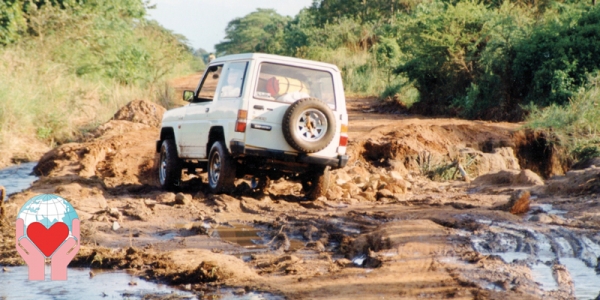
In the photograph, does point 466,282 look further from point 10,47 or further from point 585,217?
point 10,47

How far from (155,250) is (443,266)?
2.54 meters

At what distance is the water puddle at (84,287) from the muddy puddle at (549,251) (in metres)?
2.61

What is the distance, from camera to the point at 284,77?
952 centimetres

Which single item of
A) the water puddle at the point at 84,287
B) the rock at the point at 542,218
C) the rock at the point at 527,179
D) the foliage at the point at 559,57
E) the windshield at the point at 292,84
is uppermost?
the foliage at the point at 559,57

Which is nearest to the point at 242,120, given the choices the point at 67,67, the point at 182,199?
the point at 182,199

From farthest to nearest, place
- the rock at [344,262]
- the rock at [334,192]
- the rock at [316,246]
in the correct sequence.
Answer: the rock at [334,192], the rock at [316,246], the rock at [344,262]

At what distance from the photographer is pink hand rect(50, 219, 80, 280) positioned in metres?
5.98

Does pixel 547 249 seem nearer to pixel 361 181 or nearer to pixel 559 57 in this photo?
pixel 361 181

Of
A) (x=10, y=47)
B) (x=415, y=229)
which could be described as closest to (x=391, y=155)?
(x=415, y=229)

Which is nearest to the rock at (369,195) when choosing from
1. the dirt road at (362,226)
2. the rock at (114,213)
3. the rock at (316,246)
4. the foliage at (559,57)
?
the dirt road at (362,226)

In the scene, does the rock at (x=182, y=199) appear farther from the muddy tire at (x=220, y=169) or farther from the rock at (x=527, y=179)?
the rock at (x=527, y=179)

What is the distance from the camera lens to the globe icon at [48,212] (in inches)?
247

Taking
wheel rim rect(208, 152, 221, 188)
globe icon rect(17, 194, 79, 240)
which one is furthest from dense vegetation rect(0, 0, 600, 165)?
globe icon rect(17, 194, 79, 240)

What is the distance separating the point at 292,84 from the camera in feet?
31.3
